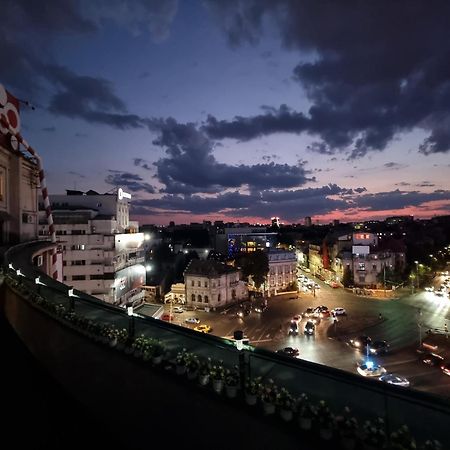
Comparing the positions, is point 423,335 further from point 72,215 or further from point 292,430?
point 72,215

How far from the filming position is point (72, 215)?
4872 centimetres

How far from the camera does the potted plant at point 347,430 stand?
201 inches

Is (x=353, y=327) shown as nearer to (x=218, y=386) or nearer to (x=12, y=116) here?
(x=218, y=386)

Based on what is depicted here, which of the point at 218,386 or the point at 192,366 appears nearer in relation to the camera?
the point at 218,386

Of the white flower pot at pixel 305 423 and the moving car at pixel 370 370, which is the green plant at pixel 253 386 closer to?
the white flower pot at pixel 305 423

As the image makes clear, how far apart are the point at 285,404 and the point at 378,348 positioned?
1226 inches

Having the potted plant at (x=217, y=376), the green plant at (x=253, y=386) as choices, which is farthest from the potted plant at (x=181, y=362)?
the green plant at (x=253, y=386)

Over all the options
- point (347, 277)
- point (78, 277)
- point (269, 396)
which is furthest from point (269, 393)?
point (347, 277)

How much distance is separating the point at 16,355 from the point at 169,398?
236 inches

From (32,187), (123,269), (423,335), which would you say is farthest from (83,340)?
(123,269)

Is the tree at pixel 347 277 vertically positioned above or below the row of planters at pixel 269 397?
below

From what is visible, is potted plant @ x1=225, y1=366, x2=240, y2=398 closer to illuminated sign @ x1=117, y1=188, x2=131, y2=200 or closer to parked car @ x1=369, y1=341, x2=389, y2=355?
parked car @ x1=369, y1=341, x2=389, y2=355

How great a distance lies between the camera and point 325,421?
5465mm

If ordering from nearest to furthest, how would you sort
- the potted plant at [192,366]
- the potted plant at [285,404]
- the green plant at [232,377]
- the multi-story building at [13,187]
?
the potted plant at [285,404] → the green plant at [232,377] → the potted plant at [192,366] → the multi-story building at [13,187]
